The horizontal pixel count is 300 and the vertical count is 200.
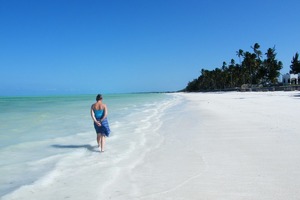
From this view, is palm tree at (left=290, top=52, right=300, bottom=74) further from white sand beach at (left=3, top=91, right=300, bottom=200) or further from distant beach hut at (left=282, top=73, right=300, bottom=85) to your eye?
white sand beach at (left=3, top=91, right=300, bottom=200)

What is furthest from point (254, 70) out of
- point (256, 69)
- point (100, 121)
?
point (100, 121)

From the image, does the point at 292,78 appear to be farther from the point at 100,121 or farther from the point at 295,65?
the point at 100,121

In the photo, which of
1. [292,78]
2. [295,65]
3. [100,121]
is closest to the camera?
[100,121]

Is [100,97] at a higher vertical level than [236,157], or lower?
higher

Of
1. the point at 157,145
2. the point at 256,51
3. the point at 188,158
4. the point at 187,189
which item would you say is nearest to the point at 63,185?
the point at 187,189

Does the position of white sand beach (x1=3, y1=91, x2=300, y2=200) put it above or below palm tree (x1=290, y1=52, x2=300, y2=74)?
below

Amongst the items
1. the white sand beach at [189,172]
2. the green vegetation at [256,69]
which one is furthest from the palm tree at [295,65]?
the white sand beach at [189,172]

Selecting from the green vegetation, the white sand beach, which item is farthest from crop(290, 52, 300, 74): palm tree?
the white sand beach

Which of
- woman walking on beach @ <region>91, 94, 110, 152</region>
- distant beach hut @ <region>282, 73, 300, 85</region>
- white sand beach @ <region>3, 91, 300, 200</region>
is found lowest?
white sand beach @ <region>3, 91, 300, 200</region>

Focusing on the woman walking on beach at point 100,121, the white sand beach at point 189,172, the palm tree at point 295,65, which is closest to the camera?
the white sand beach at point 189,172

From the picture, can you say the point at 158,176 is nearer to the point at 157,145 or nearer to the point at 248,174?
the point at 248,174

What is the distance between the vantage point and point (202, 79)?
162500mm

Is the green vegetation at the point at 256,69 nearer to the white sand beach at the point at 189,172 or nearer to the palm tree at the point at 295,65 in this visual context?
the palm tree at the point at 295,65

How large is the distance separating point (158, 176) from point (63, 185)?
1.53 metres
